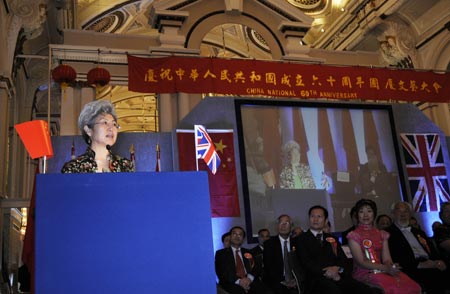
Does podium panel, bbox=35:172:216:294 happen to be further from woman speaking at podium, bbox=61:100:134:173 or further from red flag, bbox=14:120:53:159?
woman speaking at podium, bbox=61:100:134:173

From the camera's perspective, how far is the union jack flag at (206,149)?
5.92 metres

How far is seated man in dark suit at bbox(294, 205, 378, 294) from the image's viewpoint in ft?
13.1

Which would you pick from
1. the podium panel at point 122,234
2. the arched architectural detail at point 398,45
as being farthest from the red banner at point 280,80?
the podium panel at point 122,234

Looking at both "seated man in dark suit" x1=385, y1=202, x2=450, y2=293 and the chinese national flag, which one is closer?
"seated man in dark suit" x1=385, y1=202, x2=450, y2=293

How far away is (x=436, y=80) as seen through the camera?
25.7 feet

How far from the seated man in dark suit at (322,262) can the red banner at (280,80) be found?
10.6 feet

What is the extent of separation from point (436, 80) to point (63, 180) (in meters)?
7.22

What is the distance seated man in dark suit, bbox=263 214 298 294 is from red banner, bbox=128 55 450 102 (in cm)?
288

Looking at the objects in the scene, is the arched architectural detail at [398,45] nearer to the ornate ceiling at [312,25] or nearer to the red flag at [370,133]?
the ornate ceiling at [312,25]

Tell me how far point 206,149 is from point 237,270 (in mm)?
1749

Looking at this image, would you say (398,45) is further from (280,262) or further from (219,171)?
(280,262)

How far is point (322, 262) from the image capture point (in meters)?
4.14

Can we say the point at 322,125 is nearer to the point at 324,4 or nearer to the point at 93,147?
the point at 93,147

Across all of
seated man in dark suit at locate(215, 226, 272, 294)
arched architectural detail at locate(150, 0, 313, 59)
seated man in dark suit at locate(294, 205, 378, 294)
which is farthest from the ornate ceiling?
seated man in dark suit at locate(294, 205, 378, 294)
